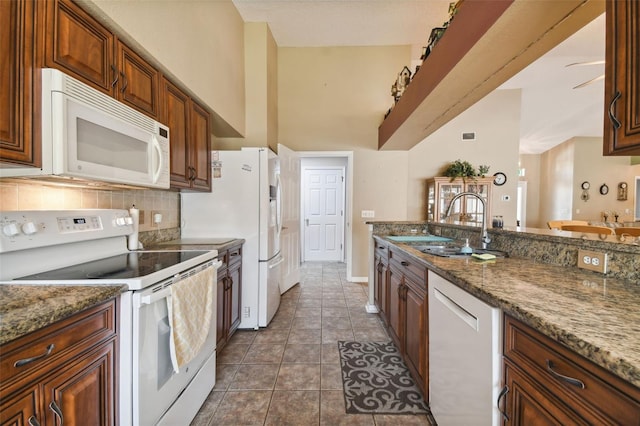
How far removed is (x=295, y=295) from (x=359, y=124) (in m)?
2.83

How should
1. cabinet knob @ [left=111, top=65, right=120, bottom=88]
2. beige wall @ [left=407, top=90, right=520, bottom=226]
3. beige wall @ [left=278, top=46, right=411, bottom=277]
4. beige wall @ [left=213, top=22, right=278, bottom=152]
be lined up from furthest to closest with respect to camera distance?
1. beige wall @ [left=407, top=90, right=520, bottom=226]
2. beige wall @ [left=278, top=46, right=411, bottom=277]
3. beige wall @ [left=213, top=22, right=278, bottom=152]
4. cabinet knob @ [left=111, top=65, right=120, bottom=88]

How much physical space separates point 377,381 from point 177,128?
7.66 feet

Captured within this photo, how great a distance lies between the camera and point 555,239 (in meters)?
1.32

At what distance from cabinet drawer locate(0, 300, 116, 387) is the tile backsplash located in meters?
0.76

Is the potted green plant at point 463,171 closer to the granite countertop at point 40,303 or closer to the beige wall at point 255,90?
the beige wall at point 255,90

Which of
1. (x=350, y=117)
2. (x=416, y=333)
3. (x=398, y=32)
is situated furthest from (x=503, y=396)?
(x=398, y=32)

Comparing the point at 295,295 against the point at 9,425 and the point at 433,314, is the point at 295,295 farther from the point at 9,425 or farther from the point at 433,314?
the point at 9,425

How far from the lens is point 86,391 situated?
0.86m

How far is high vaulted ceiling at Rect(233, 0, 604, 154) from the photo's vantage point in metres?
3.09

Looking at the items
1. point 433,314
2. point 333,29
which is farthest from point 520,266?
point 333,29

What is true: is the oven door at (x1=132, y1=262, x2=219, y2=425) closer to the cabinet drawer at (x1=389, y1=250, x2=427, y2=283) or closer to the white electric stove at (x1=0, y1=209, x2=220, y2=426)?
the white electric stove at (x1=0, y1=209, x2=220, y2=426)

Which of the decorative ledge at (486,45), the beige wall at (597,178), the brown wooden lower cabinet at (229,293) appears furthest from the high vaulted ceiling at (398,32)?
the brown wooden lower cabinet at (229,293)

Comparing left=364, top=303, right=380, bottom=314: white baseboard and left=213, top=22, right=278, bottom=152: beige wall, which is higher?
left=213, top=22, right=278, bottom=152: beige wall

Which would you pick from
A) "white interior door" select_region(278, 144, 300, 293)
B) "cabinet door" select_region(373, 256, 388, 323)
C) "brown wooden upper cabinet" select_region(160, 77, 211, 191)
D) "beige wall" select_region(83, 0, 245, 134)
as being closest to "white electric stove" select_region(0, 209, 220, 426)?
"brown wooden upper cabinet" select_region(160, 77, 211, 191)
